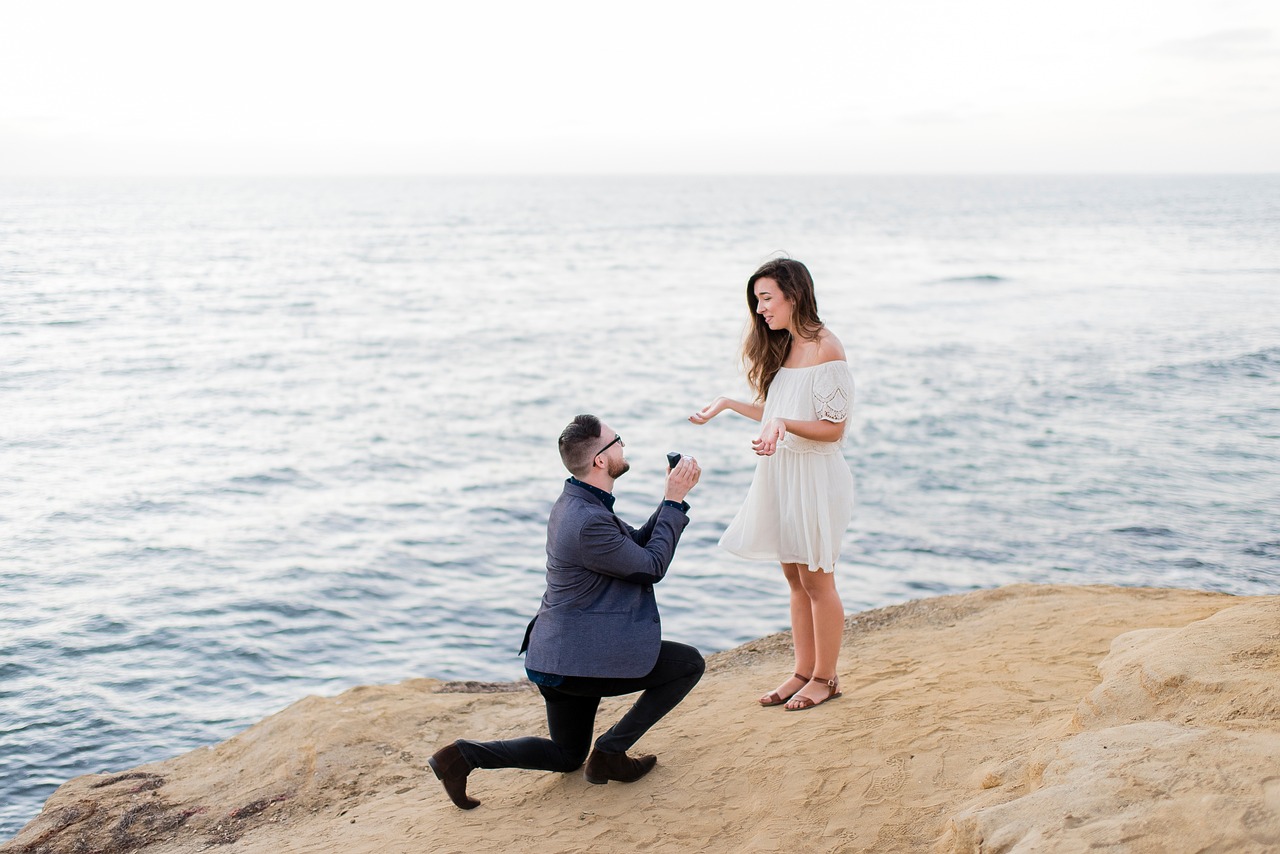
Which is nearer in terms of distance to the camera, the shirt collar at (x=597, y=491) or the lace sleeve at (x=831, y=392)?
the shirt collar at (x=597, y=491)

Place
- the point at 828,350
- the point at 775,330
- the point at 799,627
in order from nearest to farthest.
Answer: the point at 828,350
the point at 775,330
the point at 799,627

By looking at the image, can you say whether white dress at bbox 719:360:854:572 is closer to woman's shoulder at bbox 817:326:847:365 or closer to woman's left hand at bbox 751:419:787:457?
woman's shoulder at bbox 817:326:847:365

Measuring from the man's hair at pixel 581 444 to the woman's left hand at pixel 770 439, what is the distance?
79 cm

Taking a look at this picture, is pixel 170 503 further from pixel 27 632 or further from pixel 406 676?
pixel 406 676

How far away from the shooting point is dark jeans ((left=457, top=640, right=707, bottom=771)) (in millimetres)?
4734

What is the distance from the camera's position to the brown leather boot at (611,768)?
16.3 ft

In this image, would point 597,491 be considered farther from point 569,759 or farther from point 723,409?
point 569,759

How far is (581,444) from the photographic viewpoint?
14.7ft

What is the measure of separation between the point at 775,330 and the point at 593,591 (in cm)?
175

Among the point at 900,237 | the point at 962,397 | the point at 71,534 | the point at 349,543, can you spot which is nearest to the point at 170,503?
the point at 71,534

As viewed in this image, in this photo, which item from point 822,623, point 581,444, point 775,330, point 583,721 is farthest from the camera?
point 822,623

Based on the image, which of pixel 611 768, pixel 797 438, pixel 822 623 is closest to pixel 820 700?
pixel 822 623

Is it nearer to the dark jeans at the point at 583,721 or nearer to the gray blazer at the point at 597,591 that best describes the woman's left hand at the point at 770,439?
the gray blazer at the point at 597,591

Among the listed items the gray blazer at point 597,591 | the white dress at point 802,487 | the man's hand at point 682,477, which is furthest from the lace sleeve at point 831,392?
the gray blazer at point 597,591
